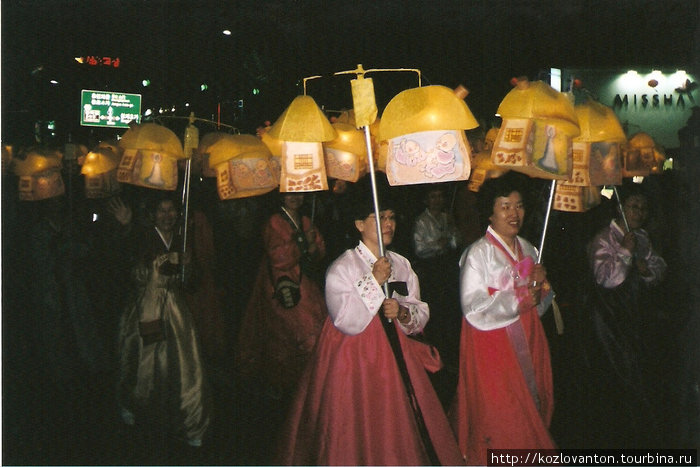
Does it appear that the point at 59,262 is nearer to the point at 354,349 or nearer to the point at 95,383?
the point at 95,383

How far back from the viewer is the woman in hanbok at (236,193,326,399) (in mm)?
6105

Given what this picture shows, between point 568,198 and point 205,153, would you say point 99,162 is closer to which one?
point 205,153

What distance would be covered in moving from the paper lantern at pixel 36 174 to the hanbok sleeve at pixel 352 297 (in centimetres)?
329

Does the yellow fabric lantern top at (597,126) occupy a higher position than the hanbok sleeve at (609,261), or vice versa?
the yellow fabric lantern top at (597,126)

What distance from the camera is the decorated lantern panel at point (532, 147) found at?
11.7 feet

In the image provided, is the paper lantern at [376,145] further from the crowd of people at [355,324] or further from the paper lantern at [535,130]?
the paper lantern at [535,130]

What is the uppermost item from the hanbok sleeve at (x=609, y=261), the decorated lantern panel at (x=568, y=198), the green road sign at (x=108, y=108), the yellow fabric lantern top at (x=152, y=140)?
the green road sign at (x=108, y=108)

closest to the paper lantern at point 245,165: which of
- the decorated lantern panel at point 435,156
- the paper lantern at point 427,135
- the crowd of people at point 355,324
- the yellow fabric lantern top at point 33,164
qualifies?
the crowd of people at point 355,324

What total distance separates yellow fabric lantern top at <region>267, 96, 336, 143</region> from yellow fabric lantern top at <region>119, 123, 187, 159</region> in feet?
3.12

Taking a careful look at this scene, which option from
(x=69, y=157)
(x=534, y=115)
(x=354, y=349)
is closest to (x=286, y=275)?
(x=354, y=349)

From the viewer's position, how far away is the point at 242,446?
16.2ft

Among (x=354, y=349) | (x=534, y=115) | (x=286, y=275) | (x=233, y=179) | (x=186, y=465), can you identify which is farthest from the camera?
(x=286, y=275)

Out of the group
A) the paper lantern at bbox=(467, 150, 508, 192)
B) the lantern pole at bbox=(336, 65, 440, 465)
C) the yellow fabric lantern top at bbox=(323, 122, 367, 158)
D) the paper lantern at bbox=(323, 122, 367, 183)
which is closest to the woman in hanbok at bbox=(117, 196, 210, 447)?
the paper lantern at bbox=(323, 122, 367, 183)

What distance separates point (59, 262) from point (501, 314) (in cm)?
489
